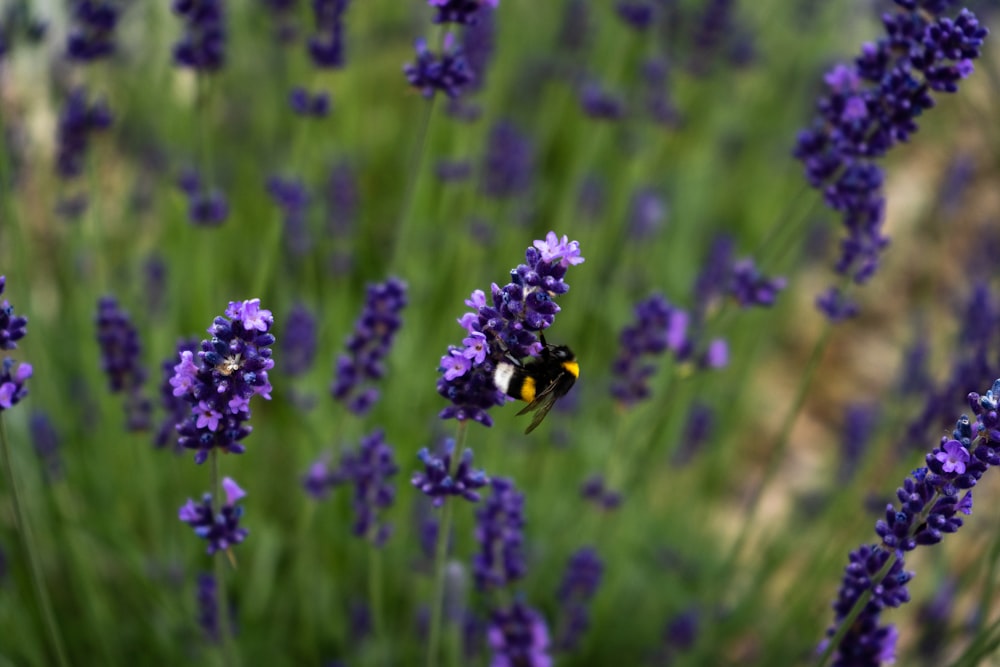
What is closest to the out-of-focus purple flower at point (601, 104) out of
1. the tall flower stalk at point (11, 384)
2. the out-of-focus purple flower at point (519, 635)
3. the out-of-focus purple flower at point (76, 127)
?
the out-of-focus purple flower at point (76, 127)

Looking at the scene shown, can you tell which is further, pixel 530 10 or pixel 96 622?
pixel 530 10

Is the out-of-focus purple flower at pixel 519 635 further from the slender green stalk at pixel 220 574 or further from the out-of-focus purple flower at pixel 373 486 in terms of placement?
the slender green stalk at pixel 220 574

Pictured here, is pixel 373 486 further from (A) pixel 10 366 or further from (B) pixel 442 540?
(A) pixel 10 366

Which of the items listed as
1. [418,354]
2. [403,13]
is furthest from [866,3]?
[418,354]

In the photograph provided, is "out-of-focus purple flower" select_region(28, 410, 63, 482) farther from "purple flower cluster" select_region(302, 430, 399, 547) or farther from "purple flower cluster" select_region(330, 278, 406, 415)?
"purple flower cluster" select_region(302, 430, 399, 547)

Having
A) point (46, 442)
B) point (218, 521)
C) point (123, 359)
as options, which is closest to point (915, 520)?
point (218, 521)

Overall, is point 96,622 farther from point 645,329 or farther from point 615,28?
point 615,28

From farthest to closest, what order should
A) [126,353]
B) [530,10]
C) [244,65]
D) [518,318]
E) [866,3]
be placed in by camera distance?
[866,3] → [530,10] → [244,65] → [126,353] → [518,318]
